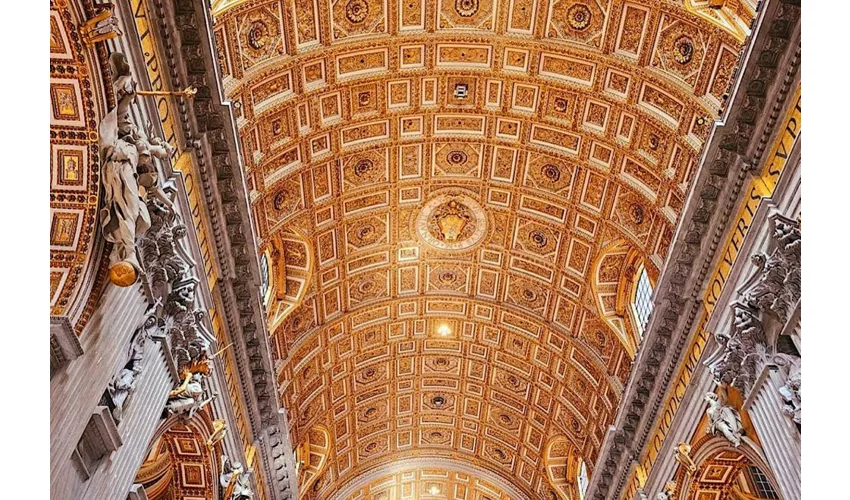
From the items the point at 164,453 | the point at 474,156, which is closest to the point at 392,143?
the point at 474,156

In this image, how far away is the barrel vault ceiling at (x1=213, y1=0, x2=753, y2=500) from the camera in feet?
51.8

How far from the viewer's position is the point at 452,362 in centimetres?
2598

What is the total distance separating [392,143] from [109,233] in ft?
33.3

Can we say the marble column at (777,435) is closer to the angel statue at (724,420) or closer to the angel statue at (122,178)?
the angel statue at (724,420)

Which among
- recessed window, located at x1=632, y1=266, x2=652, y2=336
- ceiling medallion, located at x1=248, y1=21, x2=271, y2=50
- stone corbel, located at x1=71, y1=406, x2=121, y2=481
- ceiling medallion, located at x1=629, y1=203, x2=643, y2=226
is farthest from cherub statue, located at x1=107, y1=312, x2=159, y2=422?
recessed window, located at x1=632, y1=266, x2=652, y2=336

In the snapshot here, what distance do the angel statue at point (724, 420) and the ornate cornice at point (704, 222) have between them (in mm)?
2169

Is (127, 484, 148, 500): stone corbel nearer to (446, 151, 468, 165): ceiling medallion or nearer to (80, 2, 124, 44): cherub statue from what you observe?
(80, 2, 124, 44): cherub statue

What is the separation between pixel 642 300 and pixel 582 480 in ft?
26.3

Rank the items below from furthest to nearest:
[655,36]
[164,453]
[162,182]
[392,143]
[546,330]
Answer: [546,330], [392,143], [164,453], [655,36], [162,182]

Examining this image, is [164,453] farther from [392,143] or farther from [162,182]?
[392,143]

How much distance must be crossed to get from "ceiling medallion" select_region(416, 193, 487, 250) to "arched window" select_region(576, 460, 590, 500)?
28.0 feet

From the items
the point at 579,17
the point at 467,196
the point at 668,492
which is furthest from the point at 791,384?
the point at 467,196

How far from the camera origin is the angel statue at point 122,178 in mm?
9898

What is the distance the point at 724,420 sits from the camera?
13.6m
